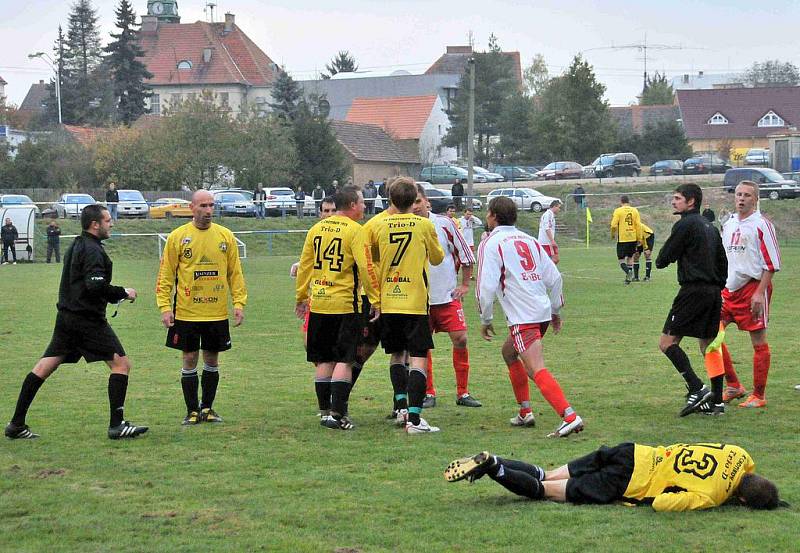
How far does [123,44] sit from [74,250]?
88.6 m

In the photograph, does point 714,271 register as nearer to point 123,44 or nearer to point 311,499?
point 311,499

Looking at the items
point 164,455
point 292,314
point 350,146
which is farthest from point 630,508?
point 350,146

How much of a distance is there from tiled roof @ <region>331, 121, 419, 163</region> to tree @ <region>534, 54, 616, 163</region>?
A: 40.5ft

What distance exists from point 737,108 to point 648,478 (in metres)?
101

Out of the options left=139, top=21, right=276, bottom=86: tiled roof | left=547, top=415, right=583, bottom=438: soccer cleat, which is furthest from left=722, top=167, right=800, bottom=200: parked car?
left=139, top=21, right=276, bottom=86: tiled roof

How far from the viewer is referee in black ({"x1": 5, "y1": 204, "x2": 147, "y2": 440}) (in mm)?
8422

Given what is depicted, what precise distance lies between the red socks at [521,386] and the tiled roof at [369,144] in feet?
228

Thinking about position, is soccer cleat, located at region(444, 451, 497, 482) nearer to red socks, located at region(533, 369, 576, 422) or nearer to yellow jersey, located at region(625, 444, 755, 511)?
yellow jersey, located at region(625, 444, 755, 511)

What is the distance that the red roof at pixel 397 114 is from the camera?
301 ft

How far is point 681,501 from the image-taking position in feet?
20.1

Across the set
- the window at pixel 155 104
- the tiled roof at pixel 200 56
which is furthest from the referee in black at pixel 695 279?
the window at pixel 155 104

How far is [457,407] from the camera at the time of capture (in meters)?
9.97

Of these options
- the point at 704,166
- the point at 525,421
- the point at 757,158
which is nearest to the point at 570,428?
the point at 525,421

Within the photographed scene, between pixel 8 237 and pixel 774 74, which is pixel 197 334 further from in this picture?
pixel 774 74
